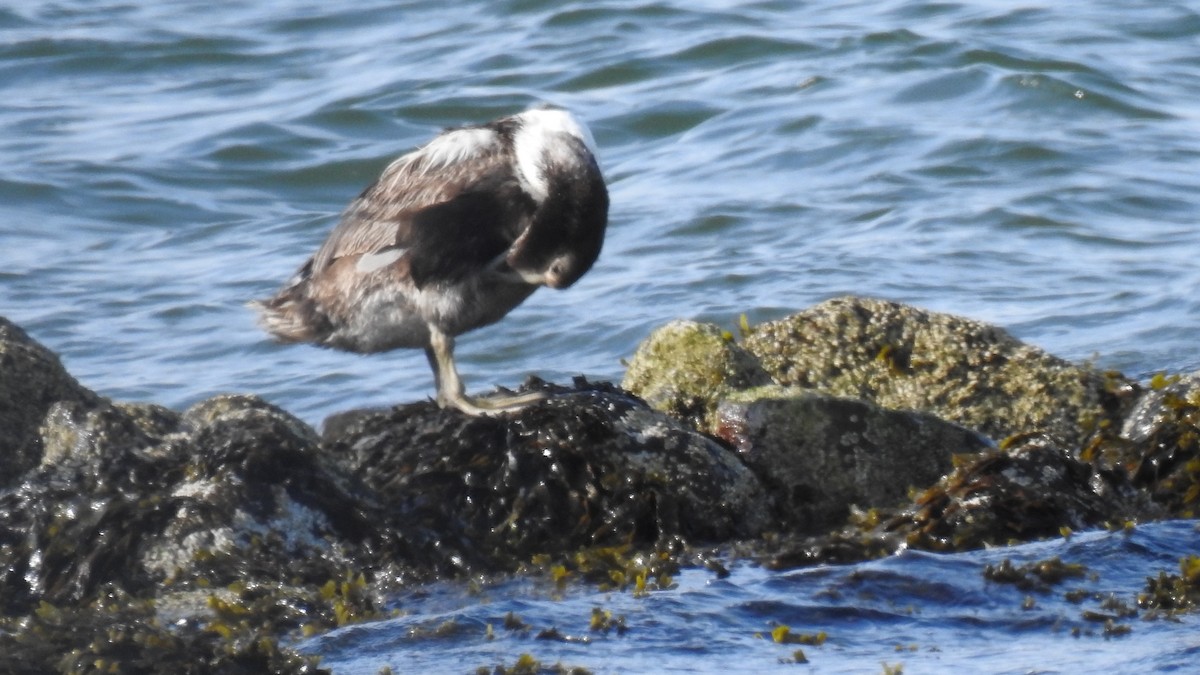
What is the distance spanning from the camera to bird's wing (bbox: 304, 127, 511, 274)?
566cm

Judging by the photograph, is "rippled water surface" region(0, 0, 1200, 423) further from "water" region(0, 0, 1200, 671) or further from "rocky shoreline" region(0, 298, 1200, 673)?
"rocky shoreline" region(0, 298, 1200, 673)

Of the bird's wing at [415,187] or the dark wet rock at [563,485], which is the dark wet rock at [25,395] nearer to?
the bird's wing at [415,187]

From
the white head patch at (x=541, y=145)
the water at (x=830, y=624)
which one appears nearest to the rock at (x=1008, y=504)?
the water at (x=830, y=624)

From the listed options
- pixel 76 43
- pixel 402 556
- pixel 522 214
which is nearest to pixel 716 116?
pixel 76 43

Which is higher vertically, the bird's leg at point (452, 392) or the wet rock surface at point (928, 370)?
the bird's leg at point (452, 392)

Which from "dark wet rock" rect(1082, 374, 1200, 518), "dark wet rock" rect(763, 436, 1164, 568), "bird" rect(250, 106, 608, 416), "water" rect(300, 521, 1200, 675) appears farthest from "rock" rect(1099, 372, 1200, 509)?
"bird" rect(250, 106, 608, 416)

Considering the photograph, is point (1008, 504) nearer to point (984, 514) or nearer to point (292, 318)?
point (984, 514)

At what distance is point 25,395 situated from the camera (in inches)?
230

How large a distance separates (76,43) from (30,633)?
12.9 metres

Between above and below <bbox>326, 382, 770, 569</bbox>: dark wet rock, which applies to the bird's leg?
above

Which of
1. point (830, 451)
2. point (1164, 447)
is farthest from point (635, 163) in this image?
point (1164, 447)

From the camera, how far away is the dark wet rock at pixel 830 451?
5.27 m

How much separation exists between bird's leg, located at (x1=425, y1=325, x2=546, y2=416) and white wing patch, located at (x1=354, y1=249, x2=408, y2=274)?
0.26m

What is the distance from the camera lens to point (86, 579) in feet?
15.1
